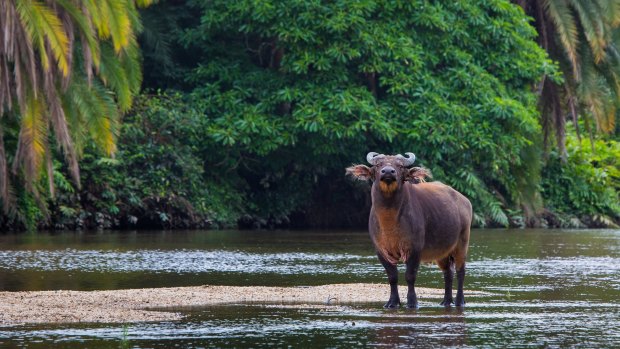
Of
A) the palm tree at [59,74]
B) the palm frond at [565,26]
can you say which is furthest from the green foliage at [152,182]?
the palm frond at [565,26]

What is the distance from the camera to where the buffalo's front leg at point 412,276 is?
42.7ft

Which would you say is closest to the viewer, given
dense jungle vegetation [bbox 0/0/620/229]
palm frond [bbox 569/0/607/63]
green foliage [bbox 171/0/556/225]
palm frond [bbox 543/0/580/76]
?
dense jungle vegetation [bbox 0/0/620/229]

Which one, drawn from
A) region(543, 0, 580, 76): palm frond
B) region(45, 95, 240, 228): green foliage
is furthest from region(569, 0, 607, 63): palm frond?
region(45, 95, 240, 228): green foliage

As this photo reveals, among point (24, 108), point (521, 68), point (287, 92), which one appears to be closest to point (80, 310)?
point (24, 108)

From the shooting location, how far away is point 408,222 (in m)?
13.4

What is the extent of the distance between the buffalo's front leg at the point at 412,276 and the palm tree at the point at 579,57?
920 inches

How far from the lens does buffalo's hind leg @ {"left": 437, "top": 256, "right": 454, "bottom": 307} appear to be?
13516mm

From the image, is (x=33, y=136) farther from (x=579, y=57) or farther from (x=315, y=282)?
(x=579, y=57)

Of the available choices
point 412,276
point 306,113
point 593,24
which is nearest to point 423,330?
point 412,276

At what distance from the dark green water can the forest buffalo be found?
1.33 feet

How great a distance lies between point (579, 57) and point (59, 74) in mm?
19159

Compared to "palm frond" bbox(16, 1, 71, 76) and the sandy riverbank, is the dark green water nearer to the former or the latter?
the sandy riverbank

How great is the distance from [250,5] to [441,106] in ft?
17.8

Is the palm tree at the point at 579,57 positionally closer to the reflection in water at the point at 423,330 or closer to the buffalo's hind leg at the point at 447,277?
the buffalo's hind leg at the point at 447,277
